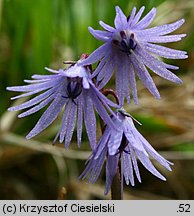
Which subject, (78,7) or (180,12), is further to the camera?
(78,7)

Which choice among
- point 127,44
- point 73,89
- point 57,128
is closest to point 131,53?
point 127,44

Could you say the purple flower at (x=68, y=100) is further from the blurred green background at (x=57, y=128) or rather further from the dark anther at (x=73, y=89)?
the blurred green background at (x=57, y=128)

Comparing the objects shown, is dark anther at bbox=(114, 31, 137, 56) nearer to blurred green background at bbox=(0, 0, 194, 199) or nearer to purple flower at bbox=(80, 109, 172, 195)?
purple flower at bbox=(80, 109, 172, 195)

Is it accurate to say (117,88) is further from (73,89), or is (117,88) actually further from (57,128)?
(57,128)

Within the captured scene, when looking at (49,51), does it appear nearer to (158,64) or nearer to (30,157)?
(30,157)

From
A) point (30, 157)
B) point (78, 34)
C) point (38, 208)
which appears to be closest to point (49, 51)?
point (78, 34)
